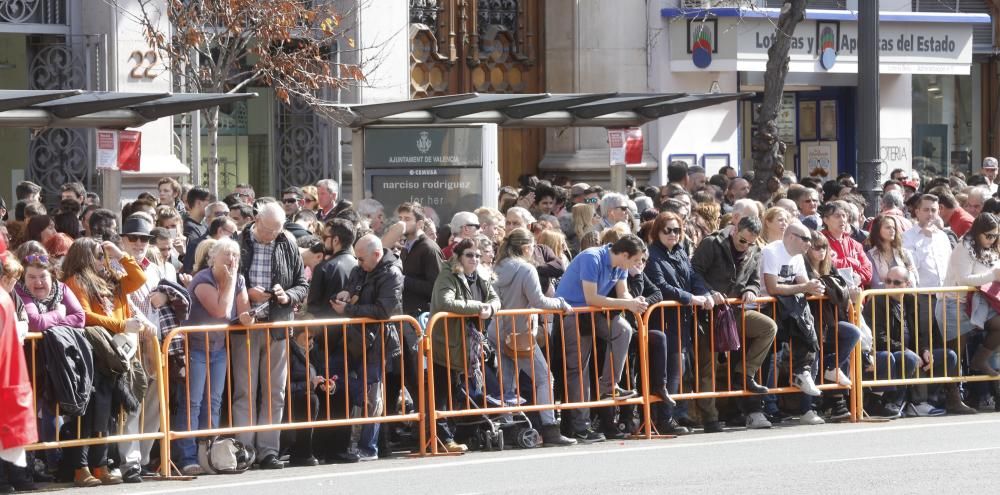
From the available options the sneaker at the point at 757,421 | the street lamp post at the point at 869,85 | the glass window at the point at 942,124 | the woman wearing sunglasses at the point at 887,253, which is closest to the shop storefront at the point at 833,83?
the glass window at the point at 942,124

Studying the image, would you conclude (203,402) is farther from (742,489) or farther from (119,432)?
(742,489)

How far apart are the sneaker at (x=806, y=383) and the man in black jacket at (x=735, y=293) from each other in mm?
299

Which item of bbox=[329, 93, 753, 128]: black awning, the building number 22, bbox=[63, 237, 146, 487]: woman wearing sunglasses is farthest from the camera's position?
the building number 22

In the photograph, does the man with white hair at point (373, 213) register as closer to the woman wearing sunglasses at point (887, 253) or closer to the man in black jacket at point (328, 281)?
the man in black jacket at point (328, 281)

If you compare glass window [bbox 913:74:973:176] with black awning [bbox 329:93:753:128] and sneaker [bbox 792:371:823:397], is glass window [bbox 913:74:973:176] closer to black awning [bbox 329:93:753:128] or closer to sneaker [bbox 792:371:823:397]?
black awning [bbox 329:93:753:128]

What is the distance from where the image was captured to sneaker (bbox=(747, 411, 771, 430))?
13.3m

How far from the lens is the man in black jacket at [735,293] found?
43.0 ft

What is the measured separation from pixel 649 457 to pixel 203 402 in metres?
2.93

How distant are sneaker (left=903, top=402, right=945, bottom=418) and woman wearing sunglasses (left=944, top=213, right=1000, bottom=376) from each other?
0.45 meters

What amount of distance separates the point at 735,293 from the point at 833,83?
1554 centimetres

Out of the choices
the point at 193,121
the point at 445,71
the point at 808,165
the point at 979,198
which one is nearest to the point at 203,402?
the point at 979,198

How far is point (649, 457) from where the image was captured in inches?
456

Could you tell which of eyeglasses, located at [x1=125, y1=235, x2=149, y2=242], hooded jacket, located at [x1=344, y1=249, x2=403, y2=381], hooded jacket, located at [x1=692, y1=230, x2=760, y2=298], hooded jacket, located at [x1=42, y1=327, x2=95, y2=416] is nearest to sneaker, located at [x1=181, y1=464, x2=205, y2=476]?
hooded jacket, located at [x1=42, y1=327, x2=95, y2=416]

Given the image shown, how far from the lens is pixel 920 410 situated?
14.0 meters
